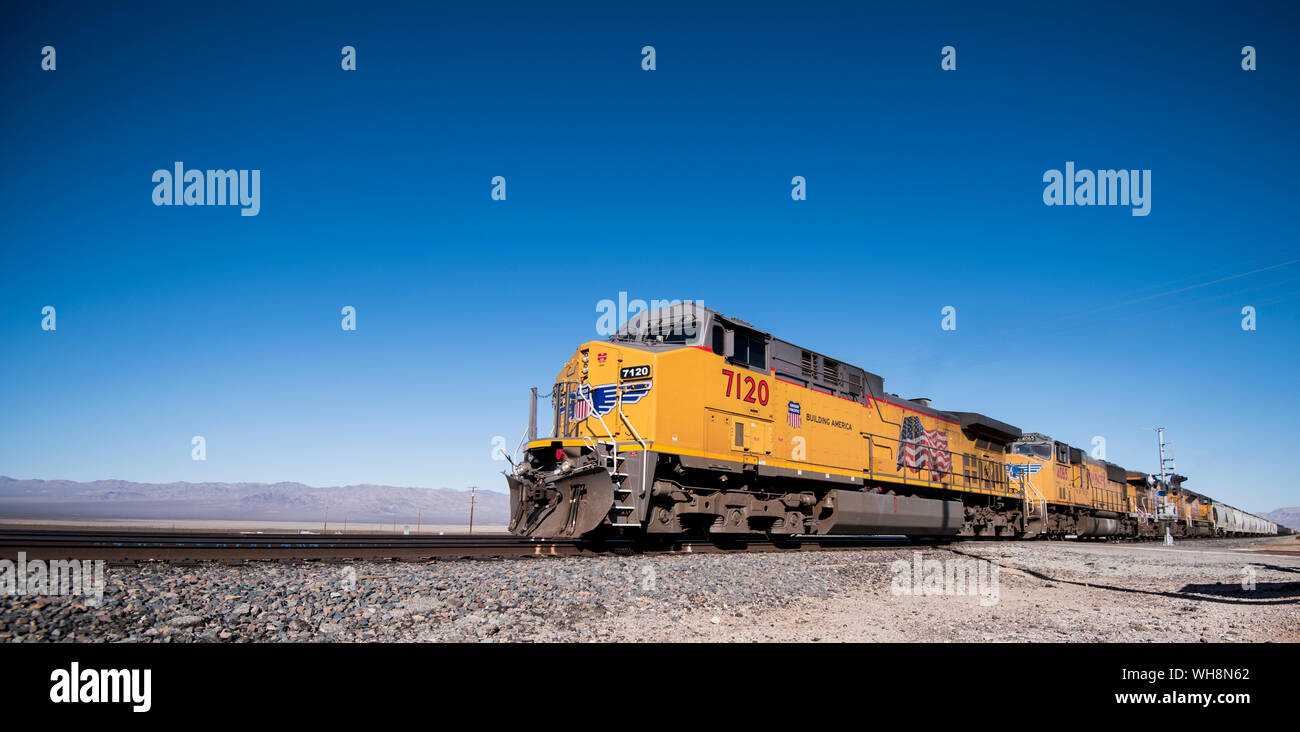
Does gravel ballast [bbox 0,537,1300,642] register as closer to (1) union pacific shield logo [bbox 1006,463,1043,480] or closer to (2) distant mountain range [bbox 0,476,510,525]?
(1) union pacific shield logo [bbox 1006,463,1043,480]

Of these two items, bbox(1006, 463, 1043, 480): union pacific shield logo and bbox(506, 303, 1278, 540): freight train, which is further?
bbox(1006, 463, 1043, 480): union pacific shield logo

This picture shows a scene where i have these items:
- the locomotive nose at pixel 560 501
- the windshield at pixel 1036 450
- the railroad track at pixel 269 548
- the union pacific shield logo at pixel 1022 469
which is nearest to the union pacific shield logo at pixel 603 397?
the locomotive nose at pixel 560 501

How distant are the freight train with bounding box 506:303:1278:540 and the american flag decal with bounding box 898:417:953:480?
6 centimetres

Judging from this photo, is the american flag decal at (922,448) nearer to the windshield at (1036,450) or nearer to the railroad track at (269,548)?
the railroad track at (269,548)

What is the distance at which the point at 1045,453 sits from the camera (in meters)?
27.5

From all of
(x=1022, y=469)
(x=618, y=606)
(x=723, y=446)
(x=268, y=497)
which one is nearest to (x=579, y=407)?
(x=723, y=446)

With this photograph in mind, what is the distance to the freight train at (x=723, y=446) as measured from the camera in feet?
36.3

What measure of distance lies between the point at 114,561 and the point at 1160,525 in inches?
2119

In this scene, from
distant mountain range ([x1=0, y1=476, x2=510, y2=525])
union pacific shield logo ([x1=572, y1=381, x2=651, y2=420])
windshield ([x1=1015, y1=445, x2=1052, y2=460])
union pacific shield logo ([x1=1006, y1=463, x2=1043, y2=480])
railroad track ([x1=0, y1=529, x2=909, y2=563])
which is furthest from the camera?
distant mountain range ([x1=0, y1=476, x2=510, y2=525])

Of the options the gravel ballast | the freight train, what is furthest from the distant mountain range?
the gravel ballast

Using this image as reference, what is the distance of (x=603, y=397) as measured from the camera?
39.8 ft

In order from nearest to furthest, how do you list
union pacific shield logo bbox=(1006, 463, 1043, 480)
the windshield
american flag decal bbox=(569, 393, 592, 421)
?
american flag decal bbox=(569, 393, 592, 421)
union pacific shield logo bbox=(1006, 463, 1043, 480)
the windshield

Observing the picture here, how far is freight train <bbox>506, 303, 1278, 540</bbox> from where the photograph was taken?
11.1 m
